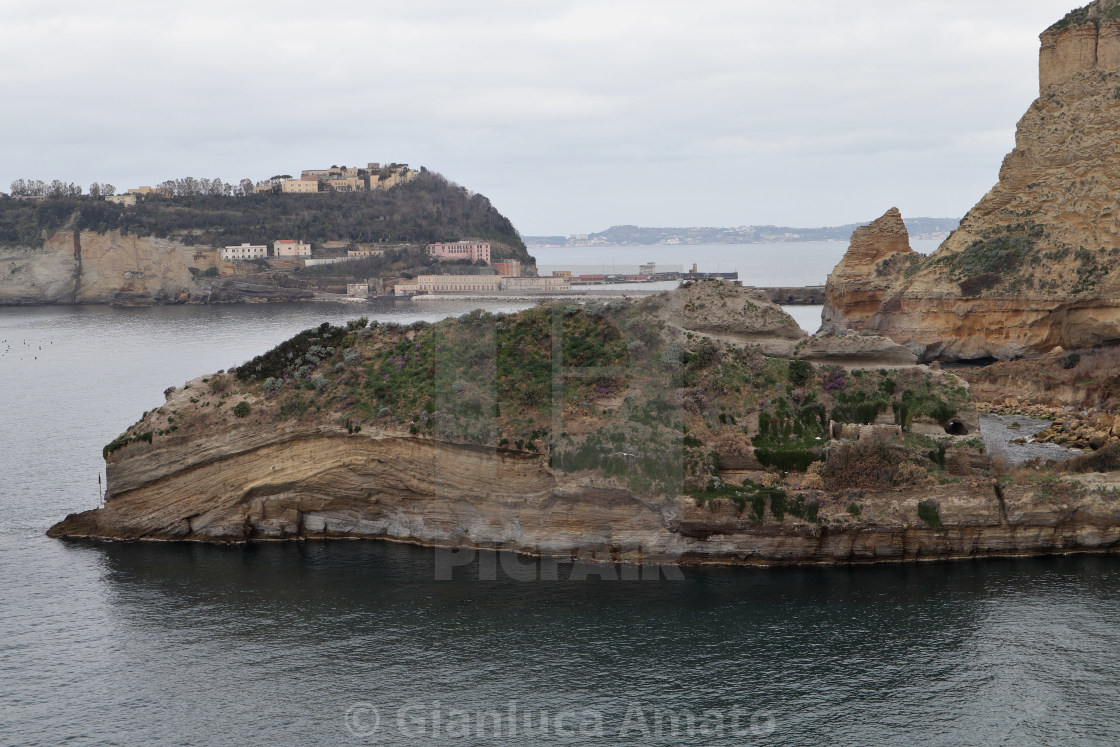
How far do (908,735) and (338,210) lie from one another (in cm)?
18121

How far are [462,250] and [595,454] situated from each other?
137352 mm

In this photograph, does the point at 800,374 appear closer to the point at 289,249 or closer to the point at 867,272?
the point at 867,272

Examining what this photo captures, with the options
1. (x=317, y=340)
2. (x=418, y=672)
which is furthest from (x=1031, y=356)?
(x=418, y=672)

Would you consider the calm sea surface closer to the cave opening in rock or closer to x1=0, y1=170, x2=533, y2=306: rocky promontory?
the cave opening in rock

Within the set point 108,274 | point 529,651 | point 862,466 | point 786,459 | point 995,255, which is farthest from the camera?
point 108,274

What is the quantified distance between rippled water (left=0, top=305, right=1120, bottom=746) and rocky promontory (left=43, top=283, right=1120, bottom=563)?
1208 mm

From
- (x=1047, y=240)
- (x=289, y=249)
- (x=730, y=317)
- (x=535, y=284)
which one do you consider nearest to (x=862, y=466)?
(x=730, y=317)

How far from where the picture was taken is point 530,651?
27.3m

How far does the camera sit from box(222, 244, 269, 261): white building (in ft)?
552

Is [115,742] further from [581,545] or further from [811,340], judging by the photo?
[811,340]

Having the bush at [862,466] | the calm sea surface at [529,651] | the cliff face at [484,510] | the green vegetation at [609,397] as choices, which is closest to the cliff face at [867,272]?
the green vegetation at [609,397]

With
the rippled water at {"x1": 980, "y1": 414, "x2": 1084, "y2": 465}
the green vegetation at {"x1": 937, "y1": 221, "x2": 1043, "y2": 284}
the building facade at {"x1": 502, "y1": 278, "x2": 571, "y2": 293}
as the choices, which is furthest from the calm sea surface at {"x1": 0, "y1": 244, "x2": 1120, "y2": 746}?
the building facade at {"x1": 502, "y1": 278, "x2": 571, "y2": 293}

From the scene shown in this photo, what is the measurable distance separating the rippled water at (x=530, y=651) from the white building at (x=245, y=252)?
137 m

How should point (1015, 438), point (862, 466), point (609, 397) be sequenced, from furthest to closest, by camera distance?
point (1015, 438), point (609, 397), point (862, 466)
